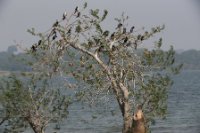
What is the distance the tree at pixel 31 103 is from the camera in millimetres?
27844

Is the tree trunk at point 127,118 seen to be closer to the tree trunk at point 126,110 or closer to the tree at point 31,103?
the tree trunk at point 126,110

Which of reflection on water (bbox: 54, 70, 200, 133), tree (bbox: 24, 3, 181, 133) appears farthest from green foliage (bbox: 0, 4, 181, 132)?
reflection on water (bbox: 54, 70, 200, 133)

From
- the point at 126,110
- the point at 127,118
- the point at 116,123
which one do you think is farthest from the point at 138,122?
the point at 116,123

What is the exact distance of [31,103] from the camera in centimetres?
2836

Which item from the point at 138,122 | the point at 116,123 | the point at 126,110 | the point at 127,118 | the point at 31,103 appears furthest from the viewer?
the point at 116,123

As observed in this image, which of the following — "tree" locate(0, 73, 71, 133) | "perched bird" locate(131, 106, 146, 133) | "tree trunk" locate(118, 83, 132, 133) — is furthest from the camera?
"tree" locate(0, 73, 71, 133)

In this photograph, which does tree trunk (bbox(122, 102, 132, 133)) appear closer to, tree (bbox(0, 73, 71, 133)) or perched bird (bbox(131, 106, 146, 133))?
perched bird (bbox(131, 106, 146, 133))

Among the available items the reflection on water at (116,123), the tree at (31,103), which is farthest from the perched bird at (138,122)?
the reflection on water at (116,123)

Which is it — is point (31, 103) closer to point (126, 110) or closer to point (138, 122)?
point (126, 110)

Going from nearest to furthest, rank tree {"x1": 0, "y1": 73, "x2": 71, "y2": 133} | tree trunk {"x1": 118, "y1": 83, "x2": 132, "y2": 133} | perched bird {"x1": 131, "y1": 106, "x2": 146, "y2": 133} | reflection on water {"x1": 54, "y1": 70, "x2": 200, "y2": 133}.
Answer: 1. perched bird {"x1": 131, "y1": 106, "x2": 146, "y2": 133}
2. tree trunk {"x1": 118, "y1": 83, "x2": 132, "y2": 133}
3. tree {"x1": 0, "y1": 73, "x2": 71, "y2": 133}
4. reflection on water {"x1": 54, "y1": 70, "x2": 200, "y2": 133}

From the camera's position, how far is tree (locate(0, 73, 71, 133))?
2784 centimetres

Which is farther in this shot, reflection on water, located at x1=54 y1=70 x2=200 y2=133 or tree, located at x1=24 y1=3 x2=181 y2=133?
reflection on water, located at x1=54 y1=70 x2=200 y2=133

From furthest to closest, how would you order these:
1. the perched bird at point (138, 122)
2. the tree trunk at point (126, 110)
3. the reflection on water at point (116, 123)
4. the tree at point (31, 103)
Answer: the reflection on water at point (116, 123)
the tree at point (31, 103)
the tree trunk at point (126, 110)
the perched bird at point (138, 122)

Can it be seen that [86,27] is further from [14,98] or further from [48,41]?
[14,98]
